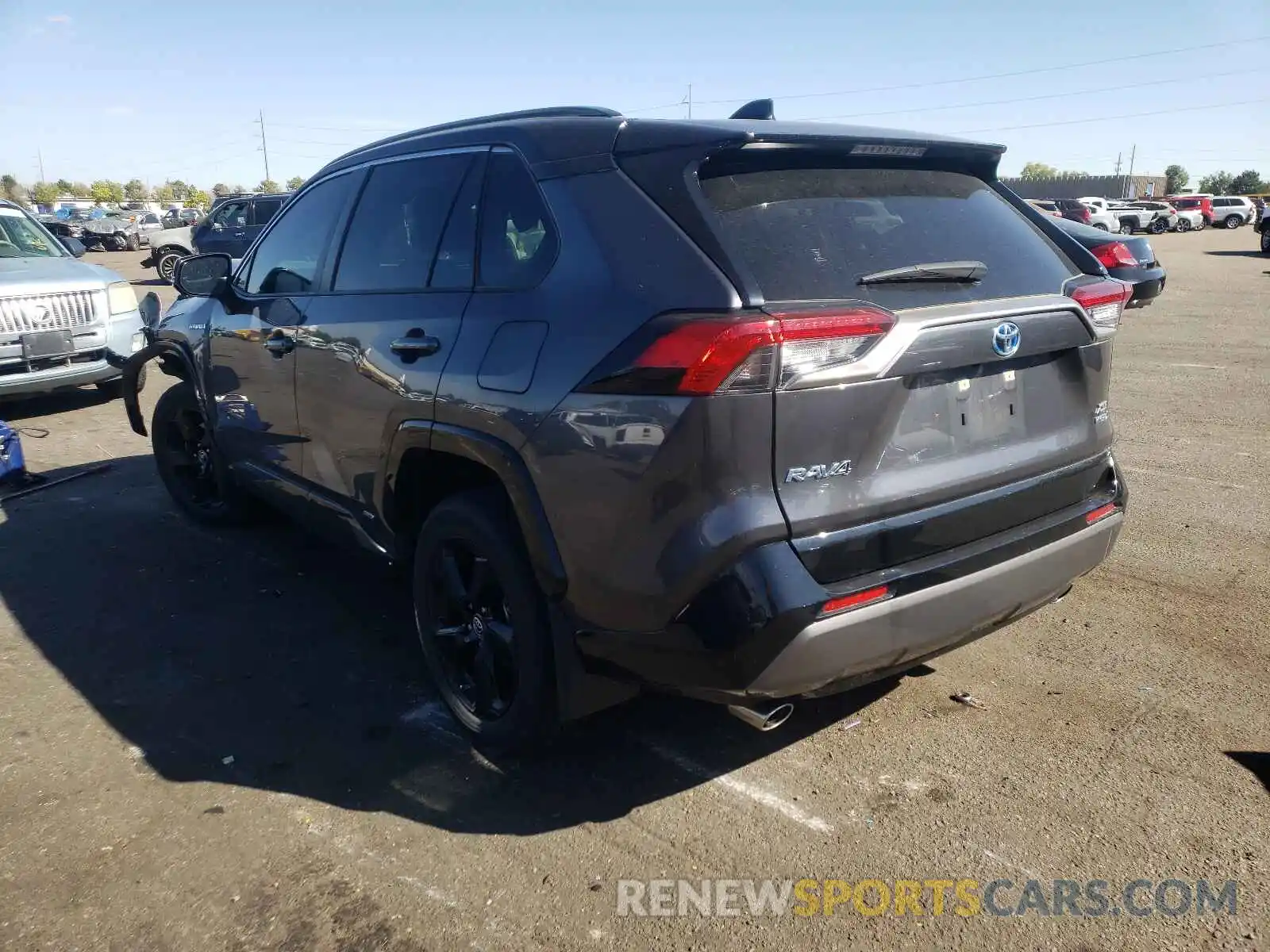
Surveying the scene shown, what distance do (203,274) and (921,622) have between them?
394 centimetres

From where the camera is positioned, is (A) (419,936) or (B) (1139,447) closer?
(A) (419,936)

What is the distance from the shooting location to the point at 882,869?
2586 millimetres

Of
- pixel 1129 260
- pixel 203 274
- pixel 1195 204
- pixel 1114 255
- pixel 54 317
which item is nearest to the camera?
pixel 203 274

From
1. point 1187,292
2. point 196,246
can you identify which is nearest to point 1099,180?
point 1187,292

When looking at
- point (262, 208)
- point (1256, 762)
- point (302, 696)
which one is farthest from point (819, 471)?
point (262, 208)

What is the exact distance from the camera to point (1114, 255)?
12.4 meters

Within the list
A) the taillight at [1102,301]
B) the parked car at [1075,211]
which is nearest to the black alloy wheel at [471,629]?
the taillight at [1102,301]

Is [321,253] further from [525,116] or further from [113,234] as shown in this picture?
[113,234]

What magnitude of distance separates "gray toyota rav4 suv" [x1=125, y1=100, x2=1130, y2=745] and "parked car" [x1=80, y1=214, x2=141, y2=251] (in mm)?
43200

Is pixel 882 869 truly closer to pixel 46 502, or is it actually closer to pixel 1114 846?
pixel 1114 846

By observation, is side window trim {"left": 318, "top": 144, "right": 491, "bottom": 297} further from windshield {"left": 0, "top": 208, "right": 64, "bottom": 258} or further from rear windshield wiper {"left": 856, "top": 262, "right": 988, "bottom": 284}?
windshield {"left": 0, "top": 208, "right": 64, "bottom": 258}

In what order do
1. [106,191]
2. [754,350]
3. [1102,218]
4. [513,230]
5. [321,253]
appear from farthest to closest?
[106,191], [1102,218], [321,253], [513,230], [754,350]

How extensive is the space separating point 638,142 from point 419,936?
214 centimetres

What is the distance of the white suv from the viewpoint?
50.4m
